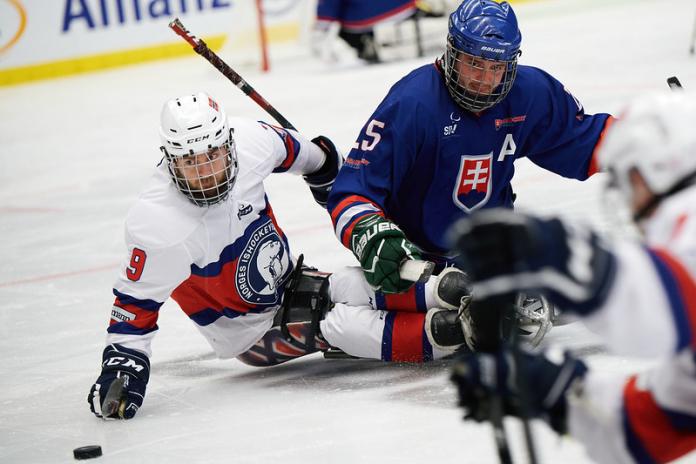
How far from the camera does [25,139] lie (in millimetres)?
8148

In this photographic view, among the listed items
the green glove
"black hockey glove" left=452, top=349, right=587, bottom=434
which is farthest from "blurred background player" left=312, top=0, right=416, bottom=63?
"black hockey glove" left=452, top=349, right=587, bottom=434

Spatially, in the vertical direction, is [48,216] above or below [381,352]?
below

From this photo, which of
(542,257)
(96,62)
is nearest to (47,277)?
(542,257)

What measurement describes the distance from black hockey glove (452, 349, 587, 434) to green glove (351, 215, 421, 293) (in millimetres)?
1142

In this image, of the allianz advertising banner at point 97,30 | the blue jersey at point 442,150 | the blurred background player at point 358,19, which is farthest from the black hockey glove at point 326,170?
the allianz advertising banner at point 97,30

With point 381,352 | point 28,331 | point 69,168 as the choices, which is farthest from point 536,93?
point 69,168

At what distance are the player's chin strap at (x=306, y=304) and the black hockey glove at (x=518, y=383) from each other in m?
1.37

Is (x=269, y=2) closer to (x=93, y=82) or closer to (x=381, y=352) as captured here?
(x=93, y=82)

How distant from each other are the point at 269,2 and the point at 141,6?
3.88 ft

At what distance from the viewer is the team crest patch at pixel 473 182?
129 inches

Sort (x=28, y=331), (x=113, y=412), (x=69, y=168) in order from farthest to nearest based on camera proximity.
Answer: (x=69, y=168) < (x=28, y=331) < (x=113, y=412)

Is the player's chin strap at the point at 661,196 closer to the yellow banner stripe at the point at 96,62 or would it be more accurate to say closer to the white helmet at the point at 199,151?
the white helmet at the point at 199,151

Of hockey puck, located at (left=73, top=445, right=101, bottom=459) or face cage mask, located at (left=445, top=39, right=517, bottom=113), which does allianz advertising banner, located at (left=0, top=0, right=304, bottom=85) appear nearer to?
face cage mask, located at (left=445, top=39, right=517, bottom=113)

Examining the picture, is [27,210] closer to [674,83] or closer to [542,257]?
[674,83]
